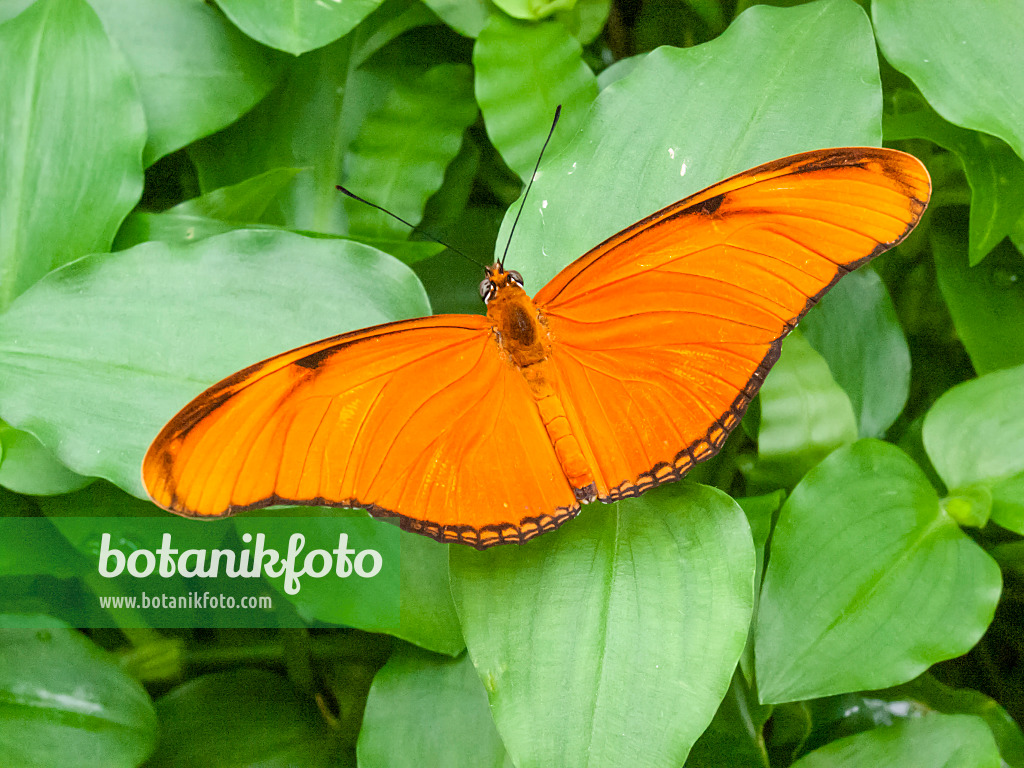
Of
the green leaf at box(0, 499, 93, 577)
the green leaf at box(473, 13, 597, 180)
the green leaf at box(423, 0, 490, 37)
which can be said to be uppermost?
the green leaf at box(423, 0, 490, 37)

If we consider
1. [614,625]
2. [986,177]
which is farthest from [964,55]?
[614,625]

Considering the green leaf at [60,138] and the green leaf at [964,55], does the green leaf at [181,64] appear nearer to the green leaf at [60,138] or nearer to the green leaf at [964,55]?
the green leaf at [60,138]

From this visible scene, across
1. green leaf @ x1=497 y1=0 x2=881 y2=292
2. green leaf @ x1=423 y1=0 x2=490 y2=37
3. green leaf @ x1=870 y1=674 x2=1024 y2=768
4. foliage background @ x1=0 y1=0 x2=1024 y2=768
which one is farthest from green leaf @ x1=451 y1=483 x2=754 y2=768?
green leaf @ x1=423 y1=0 x2=490 y2=37

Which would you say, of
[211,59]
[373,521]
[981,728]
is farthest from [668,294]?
[211,59]

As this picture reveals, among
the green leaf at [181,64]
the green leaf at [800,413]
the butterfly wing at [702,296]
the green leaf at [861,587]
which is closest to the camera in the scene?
the butterfly wing at [702,296]

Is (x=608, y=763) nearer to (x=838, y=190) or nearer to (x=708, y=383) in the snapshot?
(x=708, y=383)

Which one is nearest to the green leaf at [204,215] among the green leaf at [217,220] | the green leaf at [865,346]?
the green leaf at [217,220]

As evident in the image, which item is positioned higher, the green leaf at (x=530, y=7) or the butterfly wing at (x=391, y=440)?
the green leaf at (x=530, y=7)

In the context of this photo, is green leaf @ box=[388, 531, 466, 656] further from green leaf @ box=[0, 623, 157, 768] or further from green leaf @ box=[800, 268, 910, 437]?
green leaf @ box=[800, 268, 910, 437]
